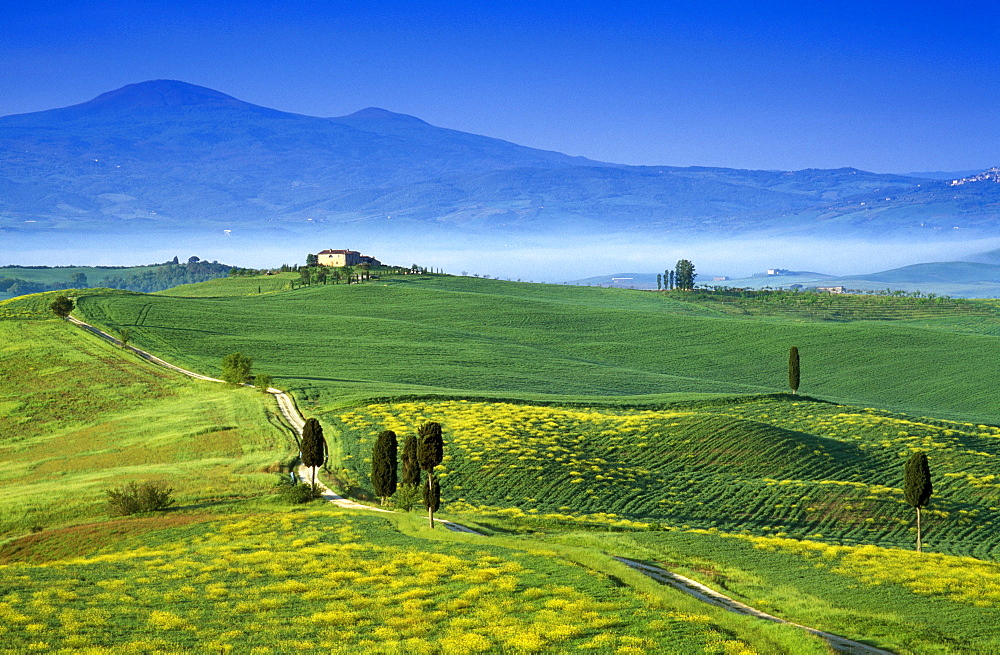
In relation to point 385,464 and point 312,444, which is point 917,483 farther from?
point 312,444

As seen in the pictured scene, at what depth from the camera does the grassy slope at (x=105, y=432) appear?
53.5 meters

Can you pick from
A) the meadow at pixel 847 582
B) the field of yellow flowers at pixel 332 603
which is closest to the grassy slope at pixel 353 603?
the field of yellow flowers at pixel 332 603

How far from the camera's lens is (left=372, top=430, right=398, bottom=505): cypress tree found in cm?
4912

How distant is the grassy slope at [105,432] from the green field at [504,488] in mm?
350

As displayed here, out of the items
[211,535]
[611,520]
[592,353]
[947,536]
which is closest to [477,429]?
[611,520]

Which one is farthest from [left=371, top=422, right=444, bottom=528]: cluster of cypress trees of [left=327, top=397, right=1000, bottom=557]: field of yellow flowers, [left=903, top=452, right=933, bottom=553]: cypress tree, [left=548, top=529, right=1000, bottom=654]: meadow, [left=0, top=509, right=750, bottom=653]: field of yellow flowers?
[left=903, top=452, right=933, bottom=553]: cypress tree

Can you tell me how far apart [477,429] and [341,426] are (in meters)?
11.5

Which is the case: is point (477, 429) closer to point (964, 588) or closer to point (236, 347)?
point (964, 588)

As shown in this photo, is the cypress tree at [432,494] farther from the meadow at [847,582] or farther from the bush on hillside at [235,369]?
the bush on hillside at [235,369]

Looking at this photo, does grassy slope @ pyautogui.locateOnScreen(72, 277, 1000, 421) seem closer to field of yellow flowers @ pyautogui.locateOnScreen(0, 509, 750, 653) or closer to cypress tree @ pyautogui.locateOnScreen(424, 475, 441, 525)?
cypress tree @ pyautogui.locateOnScreen(424, 475, 441, 525)

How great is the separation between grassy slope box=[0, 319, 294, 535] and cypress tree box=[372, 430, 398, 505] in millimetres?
8417

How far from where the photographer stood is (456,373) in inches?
3925

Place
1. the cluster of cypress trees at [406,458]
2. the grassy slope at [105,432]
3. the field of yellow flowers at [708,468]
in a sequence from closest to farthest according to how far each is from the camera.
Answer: the cluster of cypress trees at [406,458] → the field of yellow flowers at [708,468] → the grassy slope at [105,432]

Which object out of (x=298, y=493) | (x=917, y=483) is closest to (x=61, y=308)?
(x=298, y=493)
